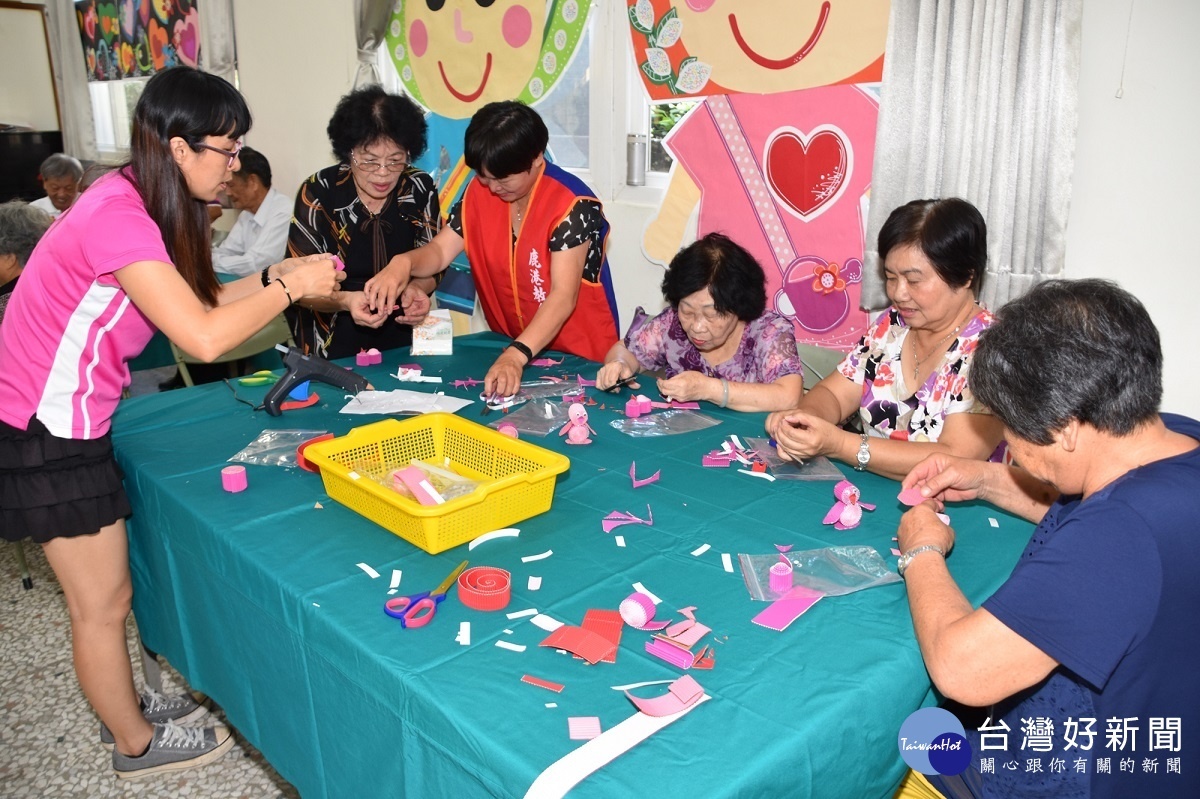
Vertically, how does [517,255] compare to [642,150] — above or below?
below

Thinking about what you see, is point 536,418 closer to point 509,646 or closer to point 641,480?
point 641,480

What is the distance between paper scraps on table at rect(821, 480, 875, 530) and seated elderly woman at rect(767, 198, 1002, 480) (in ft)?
0.57

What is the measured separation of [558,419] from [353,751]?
3.46 feet

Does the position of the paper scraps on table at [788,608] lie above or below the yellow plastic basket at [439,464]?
below

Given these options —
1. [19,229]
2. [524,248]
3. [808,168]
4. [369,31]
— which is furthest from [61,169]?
[808,168]

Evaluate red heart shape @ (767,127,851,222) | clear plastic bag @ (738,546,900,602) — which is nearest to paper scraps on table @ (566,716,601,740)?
clear plastic bag @ (738,546,900,602)

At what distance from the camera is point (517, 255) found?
288 cm

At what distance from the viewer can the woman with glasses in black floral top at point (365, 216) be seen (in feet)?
9.18

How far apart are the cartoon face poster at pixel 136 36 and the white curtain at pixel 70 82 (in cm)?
11

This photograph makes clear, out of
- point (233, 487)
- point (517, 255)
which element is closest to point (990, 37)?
point (517, 255)

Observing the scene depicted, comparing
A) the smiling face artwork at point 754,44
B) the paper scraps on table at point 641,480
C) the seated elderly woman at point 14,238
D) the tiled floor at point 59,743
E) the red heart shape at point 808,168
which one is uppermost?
the smiling face artwork at point 754,44

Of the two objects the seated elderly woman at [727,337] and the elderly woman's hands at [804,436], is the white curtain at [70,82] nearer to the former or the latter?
the seated elderly woman at [727,337]

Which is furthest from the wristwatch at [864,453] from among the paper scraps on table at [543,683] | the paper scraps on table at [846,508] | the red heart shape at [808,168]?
the red heart shape at [808,168]

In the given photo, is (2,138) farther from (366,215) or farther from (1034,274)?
(1034,274)
